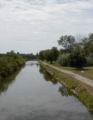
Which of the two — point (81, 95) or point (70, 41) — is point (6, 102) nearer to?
point (81, 95)

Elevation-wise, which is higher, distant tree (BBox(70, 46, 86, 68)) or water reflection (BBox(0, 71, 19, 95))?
distant tree (BBox(70, 46, 86, 68))

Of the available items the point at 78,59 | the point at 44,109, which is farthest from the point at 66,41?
the point at 44,109

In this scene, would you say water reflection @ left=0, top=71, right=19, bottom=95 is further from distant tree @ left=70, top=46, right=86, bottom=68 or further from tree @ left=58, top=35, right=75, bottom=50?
tree @ left=58, top=35, right=75, bottom=50

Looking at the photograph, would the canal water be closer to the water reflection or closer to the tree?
the water reflection

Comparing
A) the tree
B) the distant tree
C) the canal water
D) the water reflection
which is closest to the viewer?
the canal water

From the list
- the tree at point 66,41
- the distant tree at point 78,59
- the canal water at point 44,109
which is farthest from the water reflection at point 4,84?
the tree at point 66,41

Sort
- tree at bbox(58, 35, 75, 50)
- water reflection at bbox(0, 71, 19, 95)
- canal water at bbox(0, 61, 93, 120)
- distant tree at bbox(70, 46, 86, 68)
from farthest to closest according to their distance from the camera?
tree at bbox(58, 35, 75, 50) < distant tree at bbox(70, 46, 86, 68) < water reflection at bbox(0, 71, 19, 95) < canal water at bbox(0, 61, 93, 120)

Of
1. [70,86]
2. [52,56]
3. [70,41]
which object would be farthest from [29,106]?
[70,41]

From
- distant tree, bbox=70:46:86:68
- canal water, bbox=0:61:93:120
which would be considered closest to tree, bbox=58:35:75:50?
distant tree, bbox=70:46:86:68

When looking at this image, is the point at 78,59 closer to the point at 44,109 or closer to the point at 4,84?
the point at 4,84

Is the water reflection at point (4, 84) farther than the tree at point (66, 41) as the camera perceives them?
No

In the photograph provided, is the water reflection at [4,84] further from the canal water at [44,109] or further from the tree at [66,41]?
the tree at [66,41]

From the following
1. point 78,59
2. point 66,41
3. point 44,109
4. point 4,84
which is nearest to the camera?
point 44,109

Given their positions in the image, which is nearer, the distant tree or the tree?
the distant tree
